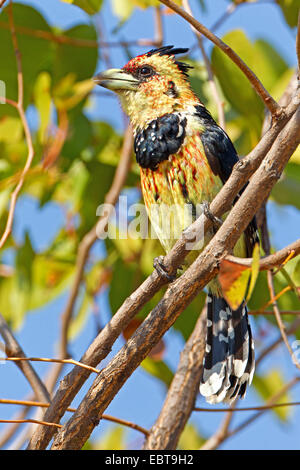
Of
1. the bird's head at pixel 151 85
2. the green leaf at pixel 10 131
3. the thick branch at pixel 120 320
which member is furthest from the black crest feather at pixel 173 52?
the thick branch at pixel 120 320

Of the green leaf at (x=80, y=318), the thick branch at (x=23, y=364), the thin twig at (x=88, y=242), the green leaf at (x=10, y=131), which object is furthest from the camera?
the green leaf at (x=80, y=318)

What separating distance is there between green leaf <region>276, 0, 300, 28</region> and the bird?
513mm

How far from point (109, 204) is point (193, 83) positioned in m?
0.77

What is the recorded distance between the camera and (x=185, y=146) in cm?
282

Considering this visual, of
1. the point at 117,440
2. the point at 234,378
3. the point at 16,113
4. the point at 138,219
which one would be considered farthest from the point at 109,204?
the point at 117,440

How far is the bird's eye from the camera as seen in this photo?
3203 mm

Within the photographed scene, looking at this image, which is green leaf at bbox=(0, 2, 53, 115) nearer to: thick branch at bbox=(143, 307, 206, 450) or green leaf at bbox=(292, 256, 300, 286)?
thick branch at bbox=(143, 307, 206, 450)

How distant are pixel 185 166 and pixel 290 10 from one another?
1.04 m

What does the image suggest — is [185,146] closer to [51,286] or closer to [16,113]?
[16,113]

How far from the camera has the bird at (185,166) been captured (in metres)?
2.79

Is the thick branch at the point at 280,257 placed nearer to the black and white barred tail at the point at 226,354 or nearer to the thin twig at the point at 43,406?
the thin twig at the point at 43,406

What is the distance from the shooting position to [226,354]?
9.70ft

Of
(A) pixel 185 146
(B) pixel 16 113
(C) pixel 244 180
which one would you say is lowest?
(C) pixel 244 180
